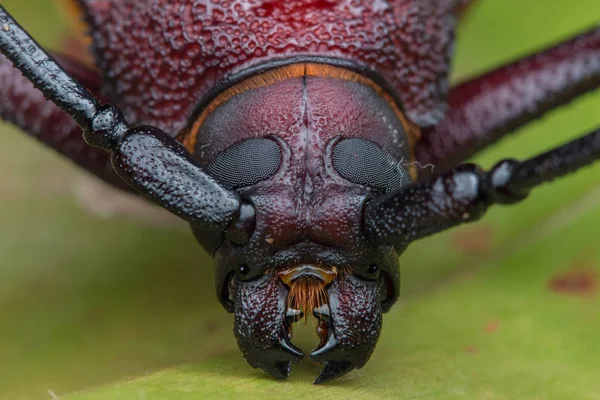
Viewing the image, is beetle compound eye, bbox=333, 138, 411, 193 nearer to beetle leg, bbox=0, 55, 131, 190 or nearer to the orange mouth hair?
the orange mouth hair

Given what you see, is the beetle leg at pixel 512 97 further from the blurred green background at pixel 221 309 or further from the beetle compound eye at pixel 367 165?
the beetle compound eye at pixel 367 165

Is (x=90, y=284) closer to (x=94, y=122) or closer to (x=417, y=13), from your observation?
(x=94, y=122)

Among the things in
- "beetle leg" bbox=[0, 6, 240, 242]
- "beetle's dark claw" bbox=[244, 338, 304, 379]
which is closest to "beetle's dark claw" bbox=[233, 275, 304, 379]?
"beetle's dark claw" bbox=[244, 338, 304, 379]

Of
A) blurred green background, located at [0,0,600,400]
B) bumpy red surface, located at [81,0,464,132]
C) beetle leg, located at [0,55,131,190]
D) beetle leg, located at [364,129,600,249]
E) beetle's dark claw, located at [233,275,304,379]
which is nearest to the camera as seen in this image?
beetle leg, located at [364,129,600,249]

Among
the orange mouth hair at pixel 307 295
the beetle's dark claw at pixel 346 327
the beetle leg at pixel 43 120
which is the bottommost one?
the beetle's dark claw at pixel 346 327

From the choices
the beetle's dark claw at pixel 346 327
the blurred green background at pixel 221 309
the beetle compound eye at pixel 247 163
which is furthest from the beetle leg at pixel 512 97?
the beetle's dark claw at pixel 346 327

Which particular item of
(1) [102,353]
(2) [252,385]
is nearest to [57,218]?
(1) [102,353]
